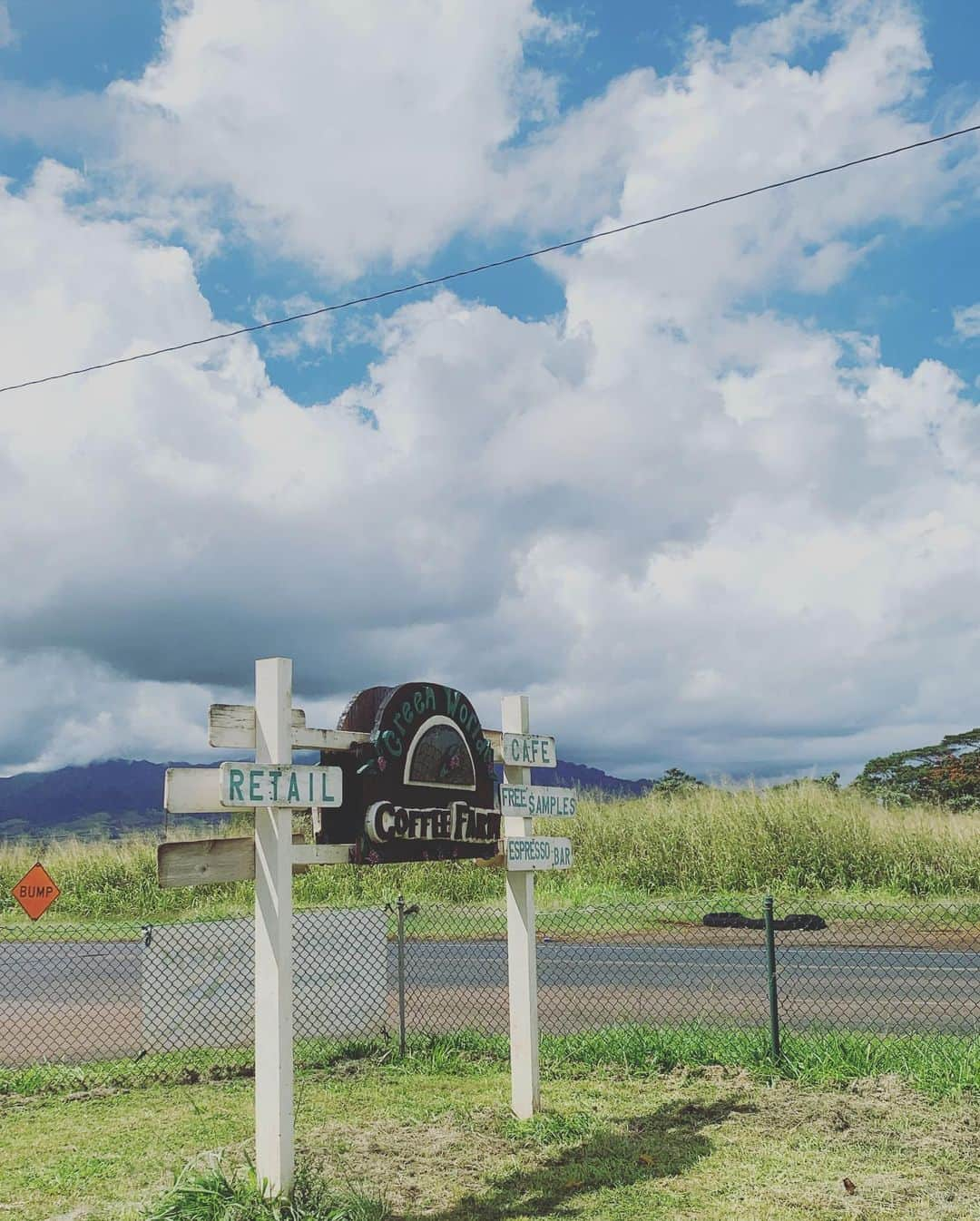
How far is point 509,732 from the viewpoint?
6.99 metres

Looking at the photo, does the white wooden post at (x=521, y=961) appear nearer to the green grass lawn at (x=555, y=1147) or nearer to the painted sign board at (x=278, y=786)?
the green grass lawn at (x=555, y=1147)

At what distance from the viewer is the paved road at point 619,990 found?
10289 millimetres

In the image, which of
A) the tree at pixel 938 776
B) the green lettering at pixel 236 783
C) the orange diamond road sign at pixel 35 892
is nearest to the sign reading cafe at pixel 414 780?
the green lettering at pixel 236 783

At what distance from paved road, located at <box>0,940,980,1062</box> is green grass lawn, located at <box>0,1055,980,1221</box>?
6.89ft

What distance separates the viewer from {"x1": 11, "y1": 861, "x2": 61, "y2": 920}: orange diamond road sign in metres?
12.1

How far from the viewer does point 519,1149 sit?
6004 millimetres

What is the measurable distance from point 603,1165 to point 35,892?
870 cm

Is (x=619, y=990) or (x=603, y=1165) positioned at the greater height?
(x=603, y=1165)

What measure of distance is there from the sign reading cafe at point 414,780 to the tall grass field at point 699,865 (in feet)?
42.3

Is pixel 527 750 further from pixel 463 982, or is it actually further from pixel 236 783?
pixel 463 982

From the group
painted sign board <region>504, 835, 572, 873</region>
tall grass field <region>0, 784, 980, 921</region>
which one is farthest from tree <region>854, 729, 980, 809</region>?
painted sign board <region>504, 835, 572, 873</region>

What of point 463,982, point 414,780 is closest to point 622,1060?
point 414,780

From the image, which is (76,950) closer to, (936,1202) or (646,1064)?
(646,1064)

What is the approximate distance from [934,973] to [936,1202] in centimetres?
830
